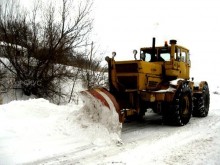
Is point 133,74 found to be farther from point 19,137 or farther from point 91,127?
point 19,137

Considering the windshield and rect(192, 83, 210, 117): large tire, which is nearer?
the windshield

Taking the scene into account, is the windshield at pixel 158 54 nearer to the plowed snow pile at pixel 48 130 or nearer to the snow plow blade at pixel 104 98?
the snow plow blade at pixel 104 98

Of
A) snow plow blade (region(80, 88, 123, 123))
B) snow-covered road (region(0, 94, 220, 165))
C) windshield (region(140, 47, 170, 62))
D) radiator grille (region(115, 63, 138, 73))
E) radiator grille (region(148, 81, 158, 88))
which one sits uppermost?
windshield (region(140, 47, 170, 62))

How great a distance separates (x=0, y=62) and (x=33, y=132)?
9.43m

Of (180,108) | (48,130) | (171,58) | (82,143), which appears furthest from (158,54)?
(48,130)

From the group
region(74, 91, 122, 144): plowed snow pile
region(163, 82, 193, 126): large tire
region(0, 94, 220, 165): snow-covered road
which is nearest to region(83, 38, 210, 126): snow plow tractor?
region(163, 82, 193, 126): large tire

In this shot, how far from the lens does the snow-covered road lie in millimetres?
5664

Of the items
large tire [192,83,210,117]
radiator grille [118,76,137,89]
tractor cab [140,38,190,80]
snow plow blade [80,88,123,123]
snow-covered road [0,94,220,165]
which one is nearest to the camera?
snow-covered road [0,94,220,165]

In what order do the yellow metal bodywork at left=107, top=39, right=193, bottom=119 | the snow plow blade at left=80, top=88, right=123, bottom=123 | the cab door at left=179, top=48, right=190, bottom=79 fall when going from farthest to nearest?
the cab door at left=179, top=48, right=190, bottom=79, the yellow metal bodywork at left=107, top=39, right=193, bottom=119, the snow plow blade at left=80, top=88, right=123, bottom=123

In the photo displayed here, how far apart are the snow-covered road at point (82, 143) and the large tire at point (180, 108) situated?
29.1 inches

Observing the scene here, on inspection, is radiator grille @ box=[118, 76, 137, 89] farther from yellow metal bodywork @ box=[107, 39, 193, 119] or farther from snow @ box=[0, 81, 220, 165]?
snow @ box=[0, 81, 220, 165]

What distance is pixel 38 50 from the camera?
1530 cm

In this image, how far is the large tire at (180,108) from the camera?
912 centimetres

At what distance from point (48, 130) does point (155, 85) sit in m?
3.93
